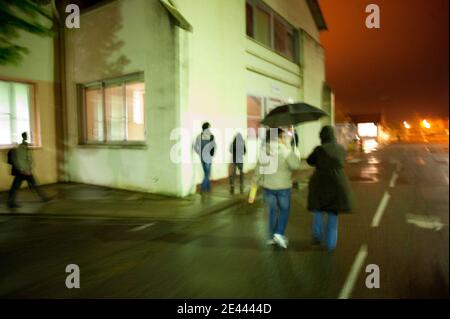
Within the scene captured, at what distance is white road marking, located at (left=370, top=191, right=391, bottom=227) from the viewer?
24.2ft

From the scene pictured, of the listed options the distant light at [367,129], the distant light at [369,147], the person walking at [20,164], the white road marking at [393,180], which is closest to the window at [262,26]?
the white road marking at [393,180]

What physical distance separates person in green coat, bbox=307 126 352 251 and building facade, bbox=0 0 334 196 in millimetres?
5269

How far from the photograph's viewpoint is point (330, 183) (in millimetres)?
5406

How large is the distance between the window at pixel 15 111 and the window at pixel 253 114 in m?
7.67

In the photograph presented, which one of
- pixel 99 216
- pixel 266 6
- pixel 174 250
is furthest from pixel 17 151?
pixel 266 6

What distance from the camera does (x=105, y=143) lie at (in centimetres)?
1243

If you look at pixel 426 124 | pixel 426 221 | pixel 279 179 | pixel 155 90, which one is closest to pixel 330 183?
pixel 279 179

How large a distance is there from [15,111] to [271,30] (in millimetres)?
11150

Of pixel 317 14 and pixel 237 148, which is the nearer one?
pixel 237 148

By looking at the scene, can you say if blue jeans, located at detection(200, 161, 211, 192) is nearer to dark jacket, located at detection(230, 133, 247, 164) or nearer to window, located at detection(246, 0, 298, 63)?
dark jacket, located at detection(230, 133, 247, 164)

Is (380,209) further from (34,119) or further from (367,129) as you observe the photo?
(367,129)

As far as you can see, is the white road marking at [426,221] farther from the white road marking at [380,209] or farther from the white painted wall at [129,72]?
the white painted wall at [129,72]

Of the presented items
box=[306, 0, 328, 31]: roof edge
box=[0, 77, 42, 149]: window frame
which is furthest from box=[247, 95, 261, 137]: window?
box=[306, 0, 328, 31]: roof edge
